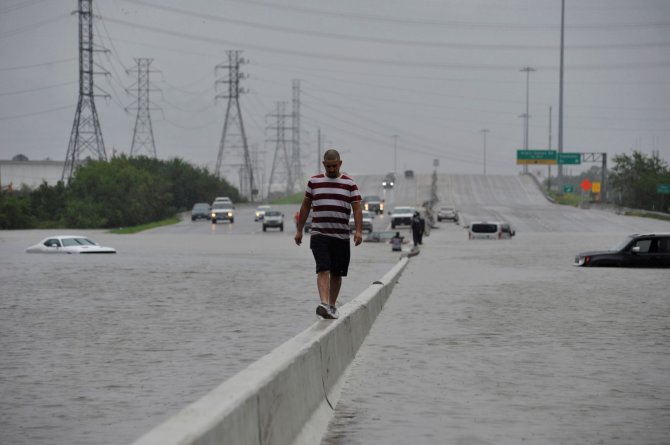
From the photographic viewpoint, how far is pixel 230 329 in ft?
56.6

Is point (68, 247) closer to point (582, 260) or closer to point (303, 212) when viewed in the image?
point (582, 260)

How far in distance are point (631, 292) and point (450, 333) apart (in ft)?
32.5

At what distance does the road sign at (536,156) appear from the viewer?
142 meters

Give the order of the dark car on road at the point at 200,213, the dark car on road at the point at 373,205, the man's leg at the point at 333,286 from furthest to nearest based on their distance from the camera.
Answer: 1. the dark car on road at the point at 373,205
2. the dark car on road at the point at 200,213
3. the man's leg at the point at 333,286

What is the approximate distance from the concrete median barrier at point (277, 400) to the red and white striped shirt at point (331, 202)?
36.6 inches

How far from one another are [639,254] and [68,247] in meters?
28.5

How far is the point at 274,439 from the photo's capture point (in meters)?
6.89

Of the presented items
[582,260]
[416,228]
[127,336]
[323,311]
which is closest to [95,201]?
[416,228]

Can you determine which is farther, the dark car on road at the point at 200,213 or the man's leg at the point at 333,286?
the dark car on road at the point at 200,213

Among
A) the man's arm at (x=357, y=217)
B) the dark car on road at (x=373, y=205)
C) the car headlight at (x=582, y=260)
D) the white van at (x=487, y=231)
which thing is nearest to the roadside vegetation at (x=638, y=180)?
the dark car on road at (x=373, y=205)

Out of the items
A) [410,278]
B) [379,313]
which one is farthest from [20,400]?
[410,278]

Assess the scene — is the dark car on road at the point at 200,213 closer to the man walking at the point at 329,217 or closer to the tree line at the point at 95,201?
the tree line at the point at 95,201

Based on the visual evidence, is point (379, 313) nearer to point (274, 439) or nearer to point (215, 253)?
point (274, 439)

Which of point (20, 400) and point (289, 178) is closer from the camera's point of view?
point (20, 400)
